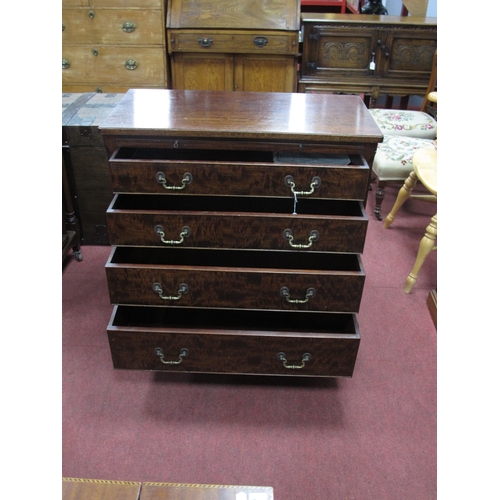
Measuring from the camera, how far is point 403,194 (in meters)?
2.34

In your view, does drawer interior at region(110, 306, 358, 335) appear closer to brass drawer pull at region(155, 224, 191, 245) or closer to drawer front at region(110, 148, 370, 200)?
brass drawer pull at region(155, 224, 191, 245)

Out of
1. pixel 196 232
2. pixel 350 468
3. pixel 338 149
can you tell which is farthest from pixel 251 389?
pixel 338 149

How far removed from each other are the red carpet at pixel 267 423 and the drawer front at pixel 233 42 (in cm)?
175

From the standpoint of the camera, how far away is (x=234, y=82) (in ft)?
9.84

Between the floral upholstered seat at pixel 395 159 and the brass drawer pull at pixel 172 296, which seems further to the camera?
the floral upholstered seat at pixel 395 159

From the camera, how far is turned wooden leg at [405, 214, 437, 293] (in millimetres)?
1981

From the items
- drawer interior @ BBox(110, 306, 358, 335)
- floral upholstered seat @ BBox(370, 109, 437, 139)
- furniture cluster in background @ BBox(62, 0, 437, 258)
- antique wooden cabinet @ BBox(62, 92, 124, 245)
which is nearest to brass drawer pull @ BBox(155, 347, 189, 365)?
drawer interior @ BBox(110, 306, 358, 335)

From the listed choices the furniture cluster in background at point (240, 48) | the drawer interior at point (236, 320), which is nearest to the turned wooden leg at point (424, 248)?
the drawer interior at point (236, 320)

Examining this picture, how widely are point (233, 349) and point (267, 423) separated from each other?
11.0 inches

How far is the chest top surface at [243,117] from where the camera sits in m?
1.25

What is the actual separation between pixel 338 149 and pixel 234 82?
6.24 ft

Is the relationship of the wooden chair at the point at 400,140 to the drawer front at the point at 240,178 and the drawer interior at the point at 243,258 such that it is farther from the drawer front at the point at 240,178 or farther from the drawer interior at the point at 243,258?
the drawer front at the point at 240,178

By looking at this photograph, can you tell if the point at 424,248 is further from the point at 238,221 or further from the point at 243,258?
the point at 238,221

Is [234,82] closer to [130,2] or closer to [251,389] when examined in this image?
[130,2]
